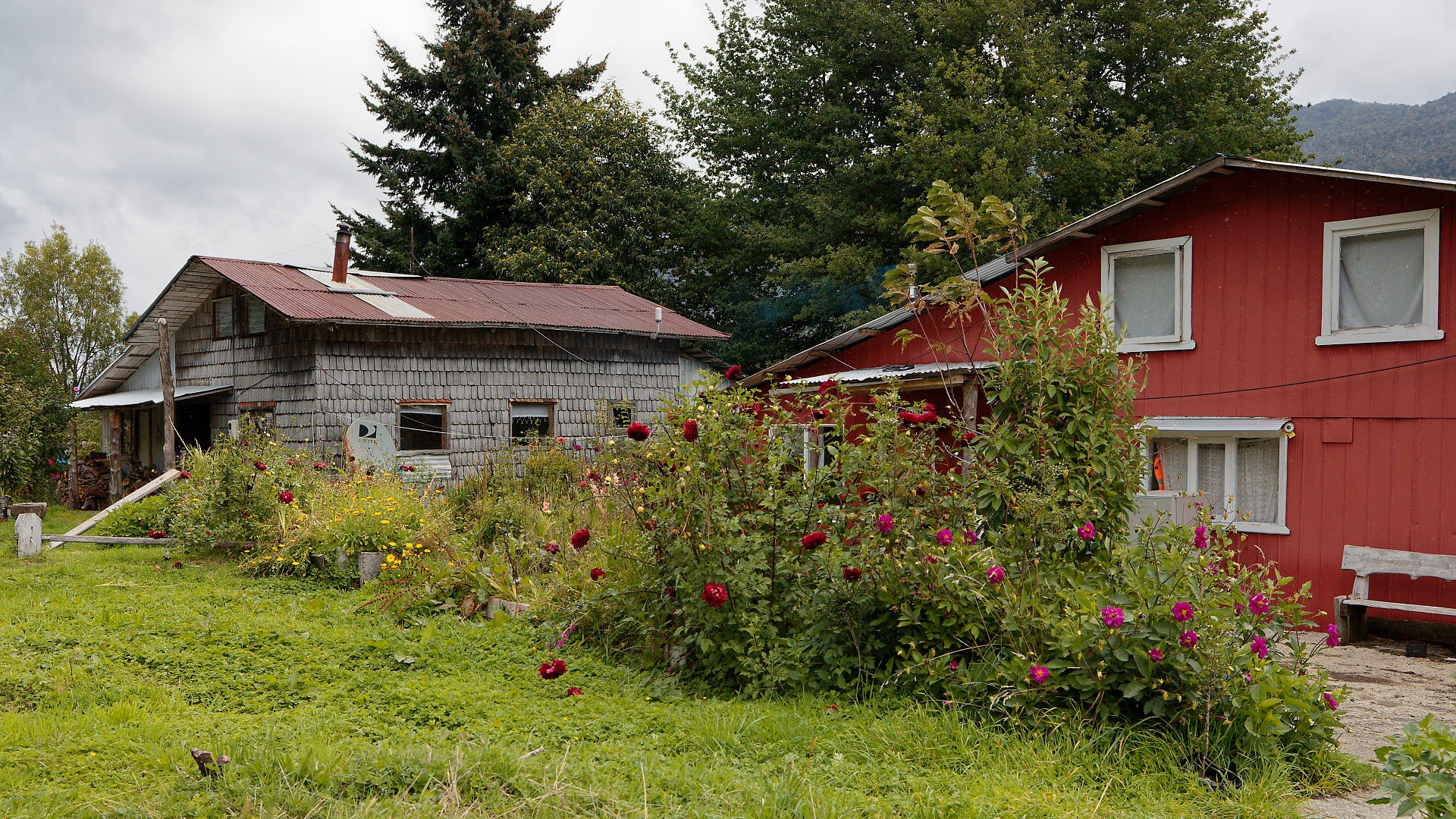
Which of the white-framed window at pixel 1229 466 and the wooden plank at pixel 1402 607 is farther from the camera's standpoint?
the white-framed window at pixel 1229 466

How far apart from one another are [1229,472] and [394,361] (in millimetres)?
12401

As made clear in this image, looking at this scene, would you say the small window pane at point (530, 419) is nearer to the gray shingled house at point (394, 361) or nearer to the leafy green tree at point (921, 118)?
the gray shingled house at point (394, 361)

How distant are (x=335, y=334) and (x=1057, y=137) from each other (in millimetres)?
15416

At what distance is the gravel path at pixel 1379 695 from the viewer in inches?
162

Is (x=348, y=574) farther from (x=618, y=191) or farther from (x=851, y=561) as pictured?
(x=618, y=191)

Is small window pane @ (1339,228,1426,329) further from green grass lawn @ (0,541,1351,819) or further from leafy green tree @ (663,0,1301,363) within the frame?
leafy green tree @ (663,0,1301,363)

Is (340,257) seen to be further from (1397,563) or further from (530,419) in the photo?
(1397,563)

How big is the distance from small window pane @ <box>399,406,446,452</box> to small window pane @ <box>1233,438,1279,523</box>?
12.1 metres

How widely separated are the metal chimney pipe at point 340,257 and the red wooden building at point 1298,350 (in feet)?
34.4

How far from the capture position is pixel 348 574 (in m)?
9.16

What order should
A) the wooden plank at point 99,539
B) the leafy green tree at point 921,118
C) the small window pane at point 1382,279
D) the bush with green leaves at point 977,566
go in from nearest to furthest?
the bush with green leaves at point 977,566 → the small window pane at point 1382,279 → the wooden plank at point 99,539 → the leafy green tree at point 921,118

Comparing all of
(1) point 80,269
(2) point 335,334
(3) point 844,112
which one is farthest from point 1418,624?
(1) point 80,269

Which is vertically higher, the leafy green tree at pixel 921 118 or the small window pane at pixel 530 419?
the leafy green tree at pixel 921 118

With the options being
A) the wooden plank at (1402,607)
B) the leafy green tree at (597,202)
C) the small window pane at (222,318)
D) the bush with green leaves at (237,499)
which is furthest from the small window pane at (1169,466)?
the leafy green tree at (597,202)
